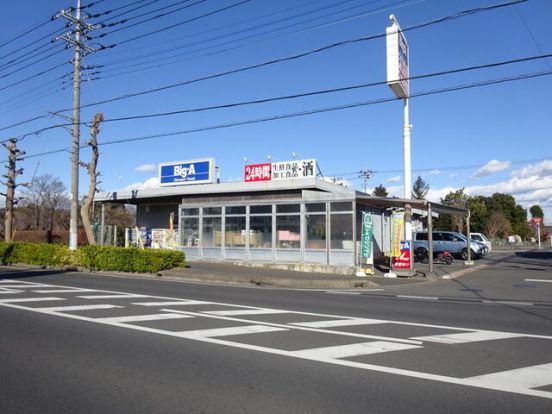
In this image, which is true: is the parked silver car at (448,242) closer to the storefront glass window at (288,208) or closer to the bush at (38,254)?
the storefront glass window at (288,208)

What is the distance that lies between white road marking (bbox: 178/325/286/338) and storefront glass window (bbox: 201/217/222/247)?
18470 mm

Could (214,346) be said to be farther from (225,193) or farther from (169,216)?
(169,216)

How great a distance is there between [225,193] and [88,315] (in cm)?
1858

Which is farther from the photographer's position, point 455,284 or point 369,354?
point 455,284

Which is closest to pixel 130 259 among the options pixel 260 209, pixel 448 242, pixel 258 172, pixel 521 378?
pixel 260 209

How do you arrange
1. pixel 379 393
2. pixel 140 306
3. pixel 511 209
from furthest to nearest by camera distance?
pixel 511 209 < pixel 140 306 < pixel 379 393

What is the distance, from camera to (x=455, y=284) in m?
19.7

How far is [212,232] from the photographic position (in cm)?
2822

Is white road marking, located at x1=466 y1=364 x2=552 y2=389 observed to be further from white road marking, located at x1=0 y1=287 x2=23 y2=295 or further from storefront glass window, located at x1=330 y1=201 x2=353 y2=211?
storefront glass window, located at x1=330 y1=201 x2=353 y2=211

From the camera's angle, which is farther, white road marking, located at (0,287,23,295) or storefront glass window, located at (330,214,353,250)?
storefront glass window, located at (330,214,353,250)

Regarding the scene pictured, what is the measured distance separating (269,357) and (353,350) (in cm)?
132

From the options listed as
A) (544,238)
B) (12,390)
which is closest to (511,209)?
(544,238)

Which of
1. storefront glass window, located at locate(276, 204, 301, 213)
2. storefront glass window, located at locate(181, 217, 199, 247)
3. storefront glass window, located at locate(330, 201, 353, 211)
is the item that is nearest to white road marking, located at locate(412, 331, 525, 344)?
storefront glass window, located at locate(330, 201, 353, 211)

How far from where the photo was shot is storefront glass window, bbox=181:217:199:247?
2900 centimetres
